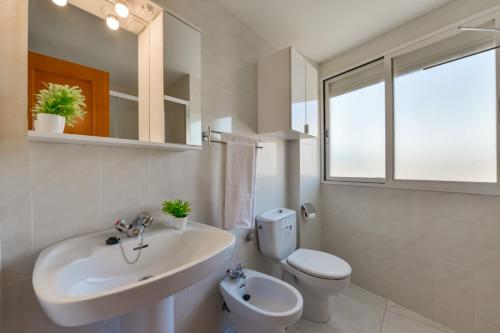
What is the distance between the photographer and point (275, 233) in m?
1.53

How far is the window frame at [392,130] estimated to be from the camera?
129cm

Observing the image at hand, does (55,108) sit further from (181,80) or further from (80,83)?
(181,80)

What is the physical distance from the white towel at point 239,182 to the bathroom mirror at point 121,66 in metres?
0.28

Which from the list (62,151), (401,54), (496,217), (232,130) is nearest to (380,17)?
(401,54)

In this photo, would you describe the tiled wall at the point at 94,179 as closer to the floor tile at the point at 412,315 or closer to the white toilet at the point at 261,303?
the white toilet at the point at 261,303

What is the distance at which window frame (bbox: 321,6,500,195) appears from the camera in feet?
4.23

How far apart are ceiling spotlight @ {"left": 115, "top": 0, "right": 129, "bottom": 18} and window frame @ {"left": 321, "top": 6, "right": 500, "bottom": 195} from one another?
1.88 metres

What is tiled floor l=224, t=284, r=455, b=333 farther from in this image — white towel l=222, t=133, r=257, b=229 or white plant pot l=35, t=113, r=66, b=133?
white plant pot l=35, t=113, r=66, b=133

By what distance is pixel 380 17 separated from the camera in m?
1.57

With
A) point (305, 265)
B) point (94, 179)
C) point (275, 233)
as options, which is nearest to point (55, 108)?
point (94, 179)

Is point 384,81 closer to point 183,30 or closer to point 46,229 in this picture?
point 183,30

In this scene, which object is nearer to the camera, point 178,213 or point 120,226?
point 120,226

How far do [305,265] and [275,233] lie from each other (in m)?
0.30

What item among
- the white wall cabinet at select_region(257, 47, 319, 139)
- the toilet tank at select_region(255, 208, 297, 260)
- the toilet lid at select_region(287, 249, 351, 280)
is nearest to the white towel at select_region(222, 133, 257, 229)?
the toilet tank at select_region(255, 208, 297, 260)
